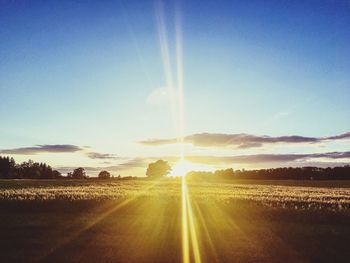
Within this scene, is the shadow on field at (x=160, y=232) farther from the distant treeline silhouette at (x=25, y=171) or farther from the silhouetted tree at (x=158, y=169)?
the silhouetted tree at (x=158, y=169)

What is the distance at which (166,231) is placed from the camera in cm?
1830

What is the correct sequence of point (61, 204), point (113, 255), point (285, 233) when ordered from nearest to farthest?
point (113, 255)
point (285, 233)
point (61, 204)

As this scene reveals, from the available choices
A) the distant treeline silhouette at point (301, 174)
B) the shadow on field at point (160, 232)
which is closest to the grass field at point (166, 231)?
the shadow on field at point (160, 232)

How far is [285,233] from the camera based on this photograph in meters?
18.1

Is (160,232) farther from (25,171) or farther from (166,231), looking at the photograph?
(25,171)

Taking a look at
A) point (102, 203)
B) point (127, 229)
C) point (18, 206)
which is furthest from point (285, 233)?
point (18, 206)

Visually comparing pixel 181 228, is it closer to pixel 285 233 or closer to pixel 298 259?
pixel 285 233

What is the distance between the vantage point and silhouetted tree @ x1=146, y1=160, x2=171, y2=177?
546 ft

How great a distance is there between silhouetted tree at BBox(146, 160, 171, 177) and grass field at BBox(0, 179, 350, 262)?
13699cm

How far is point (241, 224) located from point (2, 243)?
453 inches

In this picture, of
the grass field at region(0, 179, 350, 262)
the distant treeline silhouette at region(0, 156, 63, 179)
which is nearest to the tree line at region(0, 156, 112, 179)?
A: the distant treeline silhouette at region(0, 156, 63, 179)

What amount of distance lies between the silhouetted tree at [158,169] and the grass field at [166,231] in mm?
136993

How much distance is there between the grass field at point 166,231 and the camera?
13430 mm

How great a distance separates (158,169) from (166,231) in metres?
149
